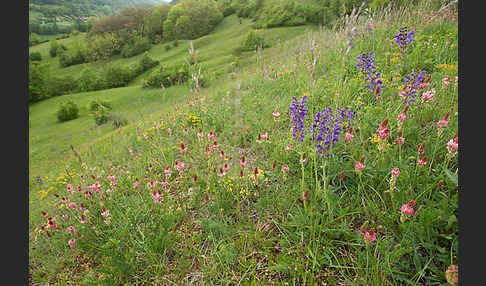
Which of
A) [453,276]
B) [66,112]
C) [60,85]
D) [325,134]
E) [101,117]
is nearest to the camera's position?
[453,276]

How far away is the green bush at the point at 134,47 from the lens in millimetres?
60438

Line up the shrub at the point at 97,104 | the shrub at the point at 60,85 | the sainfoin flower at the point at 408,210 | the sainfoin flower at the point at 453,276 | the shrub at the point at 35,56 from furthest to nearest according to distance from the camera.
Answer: the shrub at the point at 35,56
the shrub at the point at 60,85
the shrub at the point at 97,104
the sainfoin flower at the point at 408,210
the sainfoin flower at the point at 453,276

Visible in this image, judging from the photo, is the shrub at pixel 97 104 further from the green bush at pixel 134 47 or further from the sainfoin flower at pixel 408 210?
the green bush at pixel 134 47

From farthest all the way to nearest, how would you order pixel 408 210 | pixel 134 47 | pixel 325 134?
pixel 134 47, pixel 325 134, pixel 408 210

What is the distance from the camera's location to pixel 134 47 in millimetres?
60750

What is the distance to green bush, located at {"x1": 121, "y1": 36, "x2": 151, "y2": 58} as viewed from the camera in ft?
198

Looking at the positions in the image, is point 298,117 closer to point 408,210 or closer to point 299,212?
point 299,212

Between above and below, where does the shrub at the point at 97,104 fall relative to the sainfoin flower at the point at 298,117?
below

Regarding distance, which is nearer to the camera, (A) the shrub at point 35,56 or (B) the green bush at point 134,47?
(B) the green bush at point 134,47

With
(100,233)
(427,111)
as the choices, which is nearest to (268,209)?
(100,233)

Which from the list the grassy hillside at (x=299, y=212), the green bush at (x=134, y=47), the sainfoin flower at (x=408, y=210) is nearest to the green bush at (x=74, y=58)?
the green bush at (x=134, y=47)

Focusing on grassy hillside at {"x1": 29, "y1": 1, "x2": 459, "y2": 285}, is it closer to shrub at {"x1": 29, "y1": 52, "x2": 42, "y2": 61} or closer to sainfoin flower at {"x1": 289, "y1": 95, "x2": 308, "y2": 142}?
sainfoin flower at {"x1": 289, "y1": 95, "x2": 308, "y2": 142}

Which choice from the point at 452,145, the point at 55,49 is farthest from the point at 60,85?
the point at 452,145

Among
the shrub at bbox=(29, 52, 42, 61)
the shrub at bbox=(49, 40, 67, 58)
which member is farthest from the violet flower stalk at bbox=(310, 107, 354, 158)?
the shrub at bbox=(29, 52, 42, 61)
